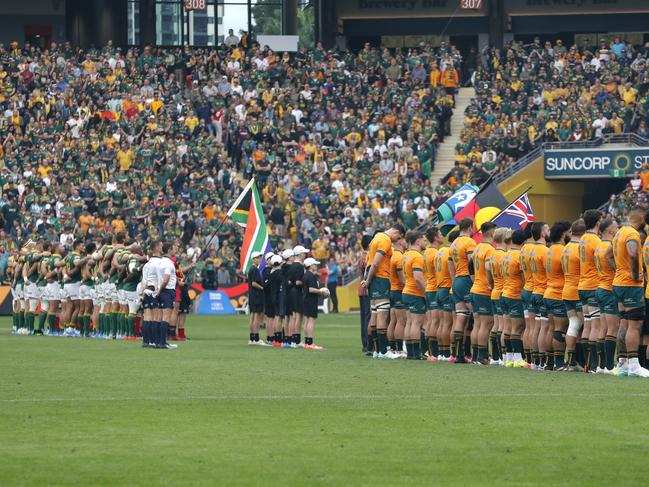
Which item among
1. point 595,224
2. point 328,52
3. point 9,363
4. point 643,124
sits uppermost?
point 328,52

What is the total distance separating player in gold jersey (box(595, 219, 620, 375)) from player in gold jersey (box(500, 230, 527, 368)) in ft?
6.20

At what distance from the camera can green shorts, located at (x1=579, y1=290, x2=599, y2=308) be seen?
→ 19.3 m

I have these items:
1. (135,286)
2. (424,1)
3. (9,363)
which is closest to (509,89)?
(424,1)

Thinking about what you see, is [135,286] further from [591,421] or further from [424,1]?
[424,1]

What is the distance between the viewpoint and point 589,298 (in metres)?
19.4

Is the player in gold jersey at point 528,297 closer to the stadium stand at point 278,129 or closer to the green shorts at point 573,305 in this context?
the green shorts at point 573,305

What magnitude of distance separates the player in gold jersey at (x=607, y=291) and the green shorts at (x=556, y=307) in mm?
971

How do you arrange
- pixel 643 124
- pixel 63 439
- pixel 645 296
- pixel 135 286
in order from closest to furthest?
1. pixel 63 439
2. pixel 645 296
3. pixel 135 286
4. pixel 643 124

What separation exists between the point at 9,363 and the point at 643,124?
2764 centimetres

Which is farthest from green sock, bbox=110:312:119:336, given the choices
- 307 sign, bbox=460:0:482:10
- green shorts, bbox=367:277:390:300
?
307 sign, bbox=460:0:482:10

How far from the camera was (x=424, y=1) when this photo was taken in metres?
58.8

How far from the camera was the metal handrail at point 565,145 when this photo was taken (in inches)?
1750

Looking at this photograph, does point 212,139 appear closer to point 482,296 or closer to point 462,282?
point 462,282

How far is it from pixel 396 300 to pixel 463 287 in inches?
65.6
